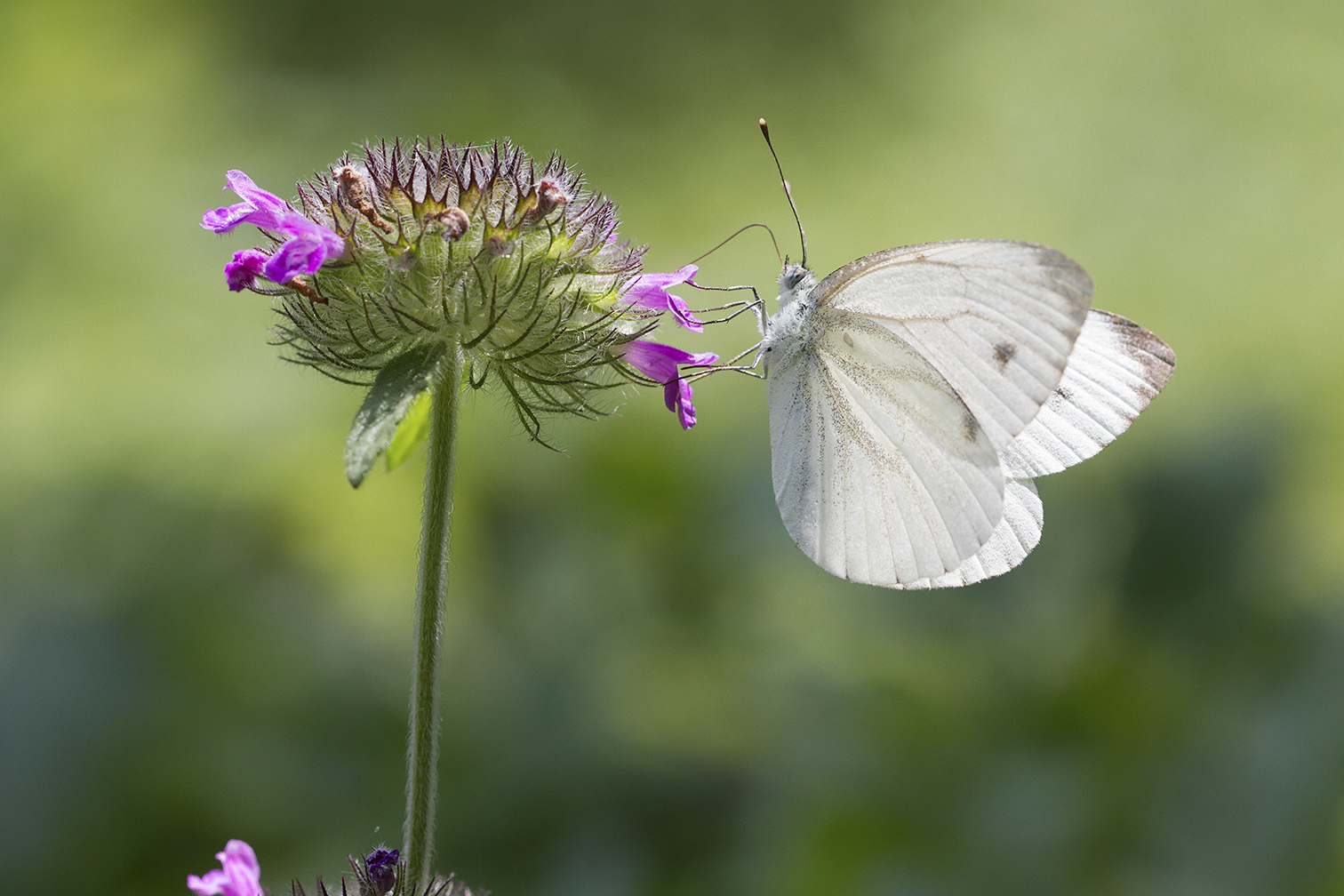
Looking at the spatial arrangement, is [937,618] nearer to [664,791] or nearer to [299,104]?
[664,791]

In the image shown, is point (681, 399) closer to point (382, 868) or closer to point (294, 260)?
point (294, 260)

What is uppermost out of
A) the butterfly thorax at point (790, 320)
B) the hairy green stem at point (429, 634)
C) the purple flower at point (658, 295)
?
the butterfly thorax at point (790, 320)

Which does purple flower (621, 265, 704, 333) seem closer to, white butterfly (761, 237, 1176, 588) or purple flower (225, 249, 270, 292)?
white butterfly (761, 237, 1176, 588)

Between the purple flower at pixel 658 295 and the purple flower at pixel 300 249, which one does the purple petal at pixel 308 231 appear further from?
the purple flower at pixel 658 295

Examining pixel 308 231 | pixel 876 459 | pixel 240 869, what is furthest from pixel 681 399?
pixel 240 869

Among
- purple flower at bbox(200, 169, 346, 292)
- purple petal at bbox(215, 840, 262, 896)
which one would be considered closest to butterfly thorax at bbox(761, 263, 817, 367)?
purple flower at bbox(200, 169, 346, 292)

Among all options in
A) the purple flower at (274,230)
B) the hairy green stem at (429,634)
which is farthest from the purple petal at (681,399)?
the purple flower at (274,230)

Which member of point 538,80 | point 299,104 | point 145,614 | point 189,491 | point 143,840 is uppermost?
point 538,80

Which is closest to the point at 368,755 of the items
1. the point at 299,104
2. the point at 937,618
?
the point at 937,618
